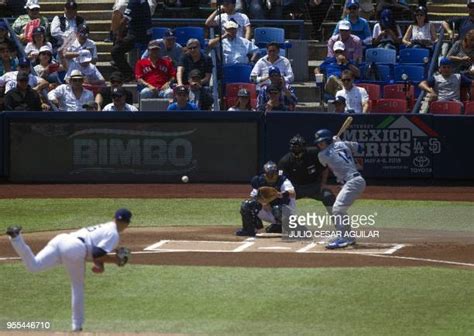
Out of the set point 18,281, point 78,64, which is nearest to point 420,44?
point 78,64

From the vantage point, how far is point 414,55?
25.1 meters

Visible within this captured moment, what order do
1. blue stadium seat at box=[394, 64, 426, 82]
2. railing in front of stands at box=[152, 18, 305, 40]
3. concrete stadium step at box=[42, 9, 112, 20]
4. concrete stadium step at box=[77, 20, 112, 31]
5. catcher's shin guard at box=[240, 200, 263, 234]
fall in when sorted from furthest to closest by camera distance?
concrete stadium step at box=[42, 9, 112, 20] → concrete stadium step at box=[77, 20, 112, 31] → railing in front of stands at box=[152, 18, 305, 40] → blue stadium seat at box=[394, 64, 426, 82] → catcher's shin guard at box=[240, 200, 263, 234]

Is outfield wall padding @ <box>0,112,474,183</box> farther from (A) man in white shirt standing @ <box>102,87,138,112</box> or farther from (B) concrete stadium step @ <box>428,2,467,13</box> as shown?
(B) concrete stadium step @ <box>428,2,467,13</box>

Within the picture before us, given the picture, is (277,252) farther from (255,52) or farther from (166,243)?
(255,52)

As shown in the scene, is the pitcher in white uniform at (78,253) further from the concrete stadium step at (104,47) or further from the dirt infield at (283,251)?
the concrete stadium step at (104,47)

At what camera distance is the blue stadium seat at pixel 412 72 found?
963 inches

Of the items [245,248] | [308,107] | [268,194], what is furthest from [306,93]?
[245,248]

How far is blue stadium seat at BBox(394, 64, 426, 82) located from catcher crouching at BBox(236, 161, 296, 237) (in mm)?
6930

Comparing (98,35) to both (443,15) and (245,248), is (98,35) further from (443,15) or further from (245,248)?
(245,248)

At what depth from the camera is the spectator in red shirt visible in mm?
23766

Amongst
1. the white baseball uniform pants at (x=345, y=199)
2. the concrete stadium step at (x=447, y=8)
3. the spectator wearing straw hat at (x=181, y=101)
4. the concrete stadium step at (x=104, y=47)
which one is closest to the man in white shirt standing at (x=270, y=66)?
the spectator wearing straw hat at (x=181, y=101)

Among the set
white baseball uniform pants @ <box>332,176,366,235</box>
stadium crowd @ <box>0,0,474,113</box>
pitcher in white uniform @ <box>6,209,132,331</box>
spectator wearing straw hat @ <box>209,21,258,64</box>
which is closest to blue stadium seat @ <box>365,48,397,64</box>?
stadium crowd @ <box>0,0,474,113</box>

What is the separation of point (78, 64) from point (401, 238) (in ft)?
28.4

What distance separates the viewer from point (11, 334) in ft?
41.0
